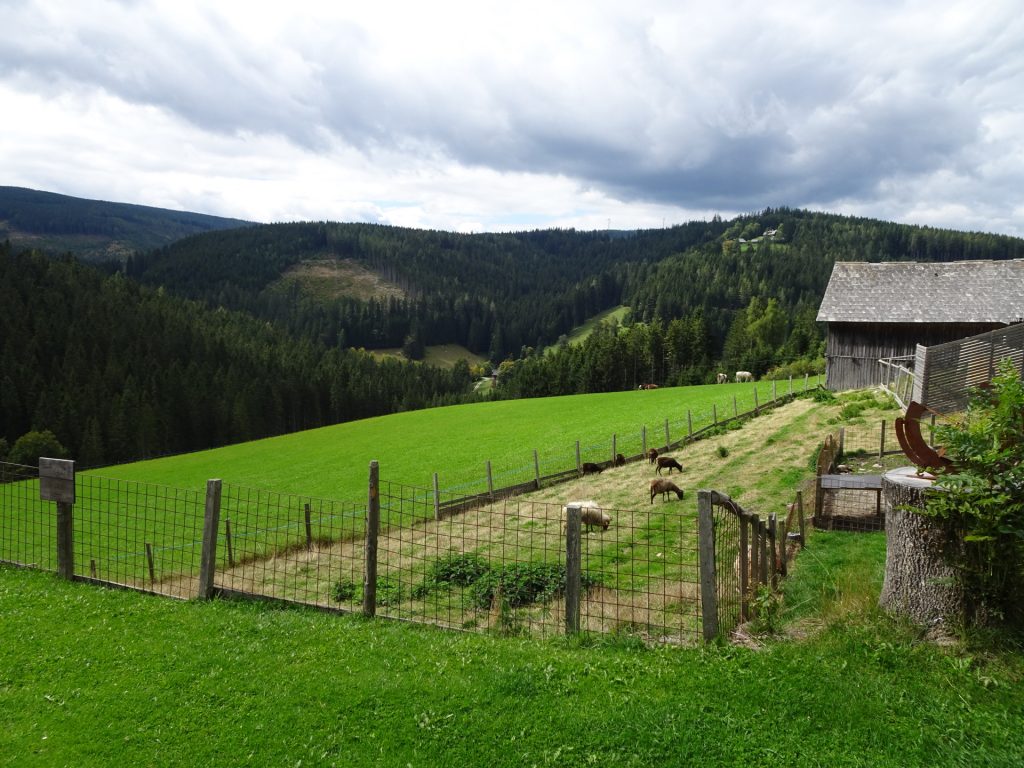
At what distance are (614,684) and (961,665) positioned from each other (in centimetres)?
330

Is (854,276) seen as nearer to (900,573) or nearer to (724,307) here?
(900,573)

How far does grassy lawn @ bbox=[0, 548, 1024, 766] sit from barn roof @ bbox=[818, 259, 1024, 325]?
122ft

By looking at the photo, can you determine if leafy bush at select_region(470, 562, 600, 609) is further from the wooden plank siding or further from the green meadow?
the wooden plank siding

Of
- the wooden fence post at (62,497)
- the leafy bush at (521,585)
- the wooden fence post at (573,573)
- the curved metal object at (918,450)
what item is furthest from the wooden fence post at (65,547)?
the curved metal object at (918,450)

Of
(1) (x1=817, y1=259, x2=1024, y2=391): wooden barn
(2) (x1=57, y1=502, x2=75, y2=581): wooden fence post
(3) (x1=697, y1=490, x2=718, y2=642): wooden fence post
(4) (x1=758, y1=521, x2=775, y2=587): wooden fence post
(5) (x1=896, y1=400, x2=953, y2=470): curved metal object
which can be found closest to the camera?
(5) (x1=896, y1=400, x2=953, y2=470): curved metal object

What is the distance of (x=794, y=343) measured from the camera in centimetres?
9581

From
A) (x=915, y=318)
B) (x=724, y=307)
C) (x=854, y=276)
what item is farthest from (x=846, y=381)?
(x=724, y=307)

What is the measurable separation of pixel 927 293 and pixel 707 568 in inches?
1632

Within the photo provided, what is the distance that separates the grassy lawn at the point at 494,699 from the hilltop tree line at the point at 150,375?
321ft

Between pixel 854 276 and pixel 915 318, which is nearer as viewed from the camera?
pixel 915 318

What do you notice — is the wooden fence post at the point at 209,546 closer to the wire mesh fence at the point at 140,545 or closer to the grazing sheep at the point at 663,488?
the wire mesh fence at the point at 140,545

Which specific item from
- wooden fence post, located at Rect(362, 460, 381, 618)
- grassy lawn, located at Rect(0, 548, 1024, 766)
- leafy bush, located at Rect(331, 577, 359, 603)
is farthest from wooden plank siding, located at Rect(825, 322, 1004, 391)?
wooden fence post, located at Rect(362, 460, 381, 618)

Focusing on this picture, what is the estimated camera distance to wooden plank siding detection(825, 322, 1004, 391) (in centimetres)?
3744

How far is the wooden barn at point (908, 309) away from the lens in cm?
3731
